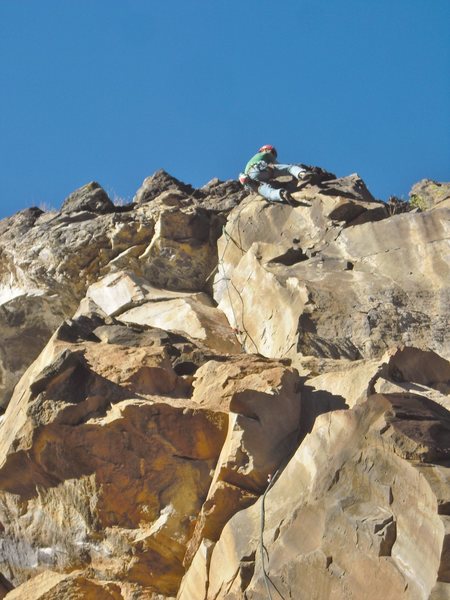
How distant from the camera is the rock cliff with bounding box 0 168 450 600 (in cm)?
714

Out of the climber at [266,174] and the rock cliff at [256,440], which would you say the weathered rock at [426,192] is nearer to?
the climber at [266,174]

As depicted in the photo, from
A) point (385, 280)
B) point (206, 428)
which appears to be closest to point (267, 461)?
point (206, 428)

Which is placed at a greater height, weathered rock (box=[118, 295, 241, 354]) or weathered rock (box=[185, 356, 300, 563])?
weathered rock (box=[118, 295, 241, 354])

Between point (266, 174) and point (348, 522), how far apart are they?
10.4 metres

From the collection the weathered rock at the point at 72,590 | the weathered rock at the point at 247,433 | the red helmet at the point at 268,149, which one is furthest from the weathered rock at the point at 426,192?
the weathered rock at the point at 72,590

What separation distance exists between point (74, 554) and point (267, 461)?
6.67 feet

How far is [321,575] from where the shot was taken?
7.05 metres

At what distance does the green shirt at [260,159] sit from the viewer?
1697cm

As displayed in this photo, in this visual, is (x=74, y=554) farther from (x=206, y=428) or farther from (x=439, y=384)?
(x=439, y=384)

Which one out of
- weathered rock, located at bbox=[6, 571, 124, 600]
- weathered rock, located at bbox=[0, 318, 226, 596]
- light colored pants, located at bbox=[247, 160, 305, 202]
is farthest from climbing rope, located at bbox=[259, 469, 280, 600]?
light colored pants, located at bbox=[247, 160, 305, 202]

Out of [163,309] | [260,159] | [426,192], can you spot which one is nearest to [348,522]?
[163,309]

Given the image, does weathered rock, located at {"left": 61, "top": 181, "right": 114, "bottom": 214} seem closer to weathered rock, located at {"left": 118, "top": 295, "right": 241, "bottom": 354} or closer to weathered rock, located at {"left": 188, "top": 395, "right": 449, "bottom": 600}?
weathered rock, located at {"left": 118, "top": 295, "right": 241, "bottom": 354}

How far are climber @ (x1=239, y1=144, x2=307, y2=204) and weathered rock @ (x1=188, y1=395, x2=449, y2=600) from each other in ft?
27.4

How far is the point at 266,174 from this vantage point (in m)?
16.7
